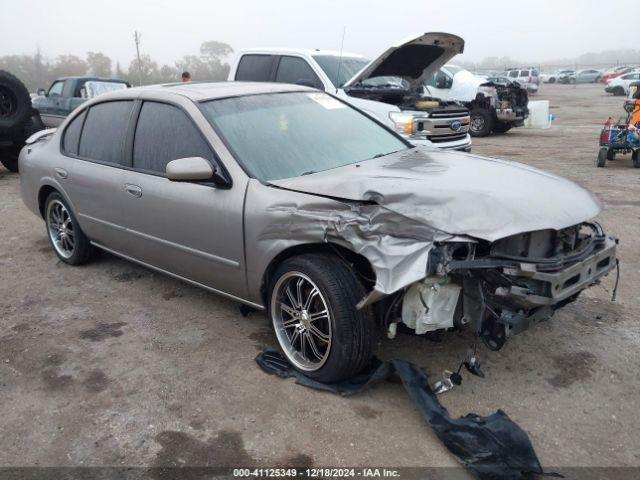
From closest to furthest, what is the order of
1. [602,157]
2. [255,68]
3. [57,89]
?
[255,68] → [602,157] → [57,89]

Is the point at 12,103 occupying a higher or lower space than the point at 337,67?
lower

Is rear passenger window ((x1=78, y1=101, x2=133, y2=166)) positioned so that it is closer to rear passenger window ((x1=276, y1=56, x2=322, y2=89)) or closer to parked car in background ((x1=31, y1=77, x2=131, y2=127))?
rear passenger window ((x1=276, y1=56, x2=322, y2=89))

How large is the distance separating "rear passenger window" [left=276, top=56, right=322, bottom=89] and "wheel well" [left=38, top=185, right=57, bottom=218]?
13.8 ft

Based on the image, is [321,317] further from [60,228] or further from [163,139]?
[60,228]

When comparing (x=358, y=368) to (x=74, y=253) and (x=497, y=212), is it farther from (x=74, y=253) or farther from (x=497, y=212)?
(x=74, y=253)

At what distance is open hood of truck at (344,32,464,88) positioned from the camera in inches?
291

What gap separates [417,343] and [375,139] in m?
1.54

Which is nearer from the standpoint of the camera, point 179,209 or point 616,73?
point 179,209

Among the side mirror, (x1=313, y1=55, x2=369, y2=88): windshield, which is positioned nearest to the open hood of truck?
(x1=313, y1=55, x2=369, y2=88): windshield

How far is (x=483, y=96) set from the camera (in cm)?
1459

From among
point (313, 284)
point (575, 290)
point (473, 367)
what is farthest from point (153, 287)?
point (575, 290)

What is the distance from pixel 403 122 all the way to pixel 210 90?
3.92 metres

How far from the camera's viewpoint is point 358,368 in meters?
2.98

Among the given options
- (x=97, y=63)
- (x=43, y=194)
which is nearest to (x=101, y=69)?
(x=97, y=63)
